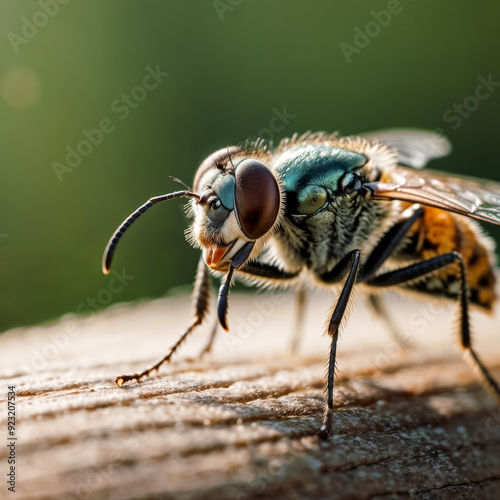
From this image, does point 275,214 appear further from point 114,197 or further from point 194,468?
point 114,197

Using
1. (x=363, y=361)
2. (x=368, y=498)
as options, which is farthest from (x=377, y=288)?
(x=368, y=498)

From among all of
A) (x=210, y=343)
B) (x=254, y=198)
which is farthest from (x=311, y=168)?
(x=210, y=343)

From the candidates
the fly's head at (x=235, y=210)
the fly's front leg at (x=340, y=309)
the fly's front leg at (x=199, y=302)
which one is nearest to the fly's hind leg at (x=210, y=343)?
the fly's front leg at (x=199, y=302)

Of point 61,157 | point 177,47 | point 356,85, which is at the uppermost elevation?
point 177,47

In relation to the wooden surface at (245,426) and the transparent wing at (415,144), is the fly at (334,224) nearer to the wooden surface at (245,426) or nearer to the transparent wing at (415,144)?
the wooden surface at (245,426)

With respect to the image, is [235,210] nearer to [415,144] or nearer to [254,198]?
[254,198]

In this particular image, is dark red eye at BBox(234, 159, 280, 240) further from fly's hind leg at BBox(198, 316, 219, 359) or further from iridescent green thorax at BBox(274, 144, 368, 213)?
fly's hind leg at BBox(198, 316, 219, 359)

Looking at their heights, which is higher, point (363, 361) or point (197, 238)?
point (197, 238)
